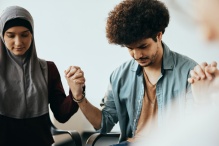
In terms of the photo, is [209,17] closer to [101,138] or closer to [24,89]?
[24,89]

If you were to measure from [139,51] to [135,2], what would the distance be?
0.64 ft

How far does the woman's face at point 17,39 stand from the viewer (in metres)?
1.21

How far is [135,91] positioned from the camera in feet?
4.05

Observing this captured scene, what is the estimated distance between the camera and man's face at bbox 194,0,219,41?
0.95 ft

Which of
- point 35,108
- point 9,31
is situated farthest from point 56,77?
point 9,31

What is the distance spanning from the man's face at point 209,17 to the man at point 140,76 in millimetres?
778

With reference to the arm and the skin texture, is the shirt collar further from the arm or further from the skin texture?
the arm

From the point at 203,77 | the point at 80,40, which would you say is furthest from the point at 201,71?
the point at 80,40

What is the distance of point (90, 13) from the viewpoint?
2197 millimetres

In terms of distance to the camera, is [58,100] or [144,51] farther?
[58,100]

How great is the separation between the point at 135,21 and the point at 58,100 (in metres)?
0.49

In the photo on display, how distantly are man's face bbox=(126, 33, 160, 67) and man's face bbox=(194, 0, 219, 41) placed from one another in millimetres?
792

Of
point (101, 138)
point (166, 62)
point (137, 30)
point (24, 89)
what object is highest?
point (137, 30)

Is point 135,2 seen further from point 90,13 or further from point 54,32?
point 54,32
